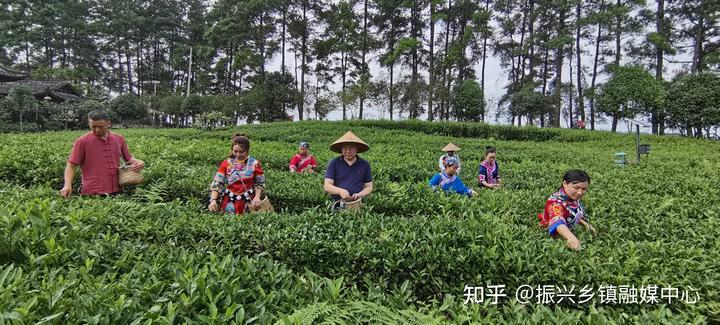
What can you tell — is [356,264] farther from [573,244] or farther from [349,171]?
[573,244]

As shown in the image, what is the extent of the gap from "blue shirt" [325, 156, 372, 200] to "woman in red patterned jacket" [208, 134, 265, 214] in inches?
34.2

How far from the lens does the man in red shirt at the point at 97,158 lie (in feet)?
13.9

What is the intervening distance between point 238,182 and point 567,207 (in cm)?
349

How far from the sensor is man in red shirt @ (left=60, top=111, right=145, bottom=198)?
4.25 meters

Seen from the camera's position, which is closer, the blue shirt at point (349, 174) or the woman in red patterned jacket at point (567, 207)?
the woman in red patterned jacket at point (567, 207)

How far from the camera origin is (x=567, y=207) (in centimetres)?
358

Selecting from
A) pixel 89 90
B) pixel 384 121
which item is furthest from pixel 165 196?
pixel 89 90

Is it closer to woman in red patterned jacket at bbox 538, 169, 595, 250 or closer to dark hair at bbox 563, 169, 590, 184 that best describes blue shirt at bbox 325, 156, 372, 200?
woman in red patterned jacket at bbox 538, 169, 595, 250

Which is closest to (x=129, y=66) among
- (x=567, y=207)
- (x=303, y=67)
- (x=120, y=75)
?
(x=120, y=75)

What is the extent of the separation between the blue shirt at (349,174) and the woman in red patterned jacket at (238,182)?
869 millimetres

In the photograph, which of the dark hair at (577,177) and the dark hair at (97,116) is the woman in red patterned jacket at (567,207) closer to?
the dark hair at (577,177)

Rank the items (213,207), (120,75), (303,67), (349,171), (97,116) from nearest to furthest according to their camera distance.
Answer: (213,207), (97,116), (349,171), (303,67), (120,75)

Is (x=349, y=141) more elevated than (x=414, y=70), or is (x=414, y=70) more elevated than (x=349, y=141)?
(x=414, y=70)


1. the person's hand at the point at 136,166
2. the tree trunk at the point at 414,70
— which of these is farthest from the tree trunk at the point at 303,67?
the person's hand at the point at 136,166
